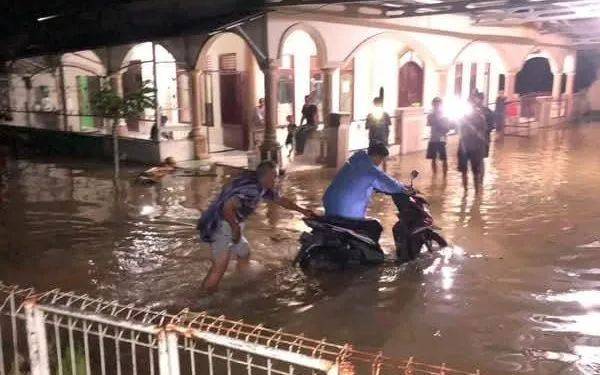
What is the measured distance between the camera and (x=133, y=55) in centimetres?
1969

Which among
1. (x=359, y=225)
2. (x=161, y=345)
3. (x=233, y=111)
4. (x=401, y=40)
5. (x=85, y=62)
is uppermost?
(x=401, y=40)

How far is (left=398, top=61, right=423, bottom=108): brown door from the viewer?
68.5 ft

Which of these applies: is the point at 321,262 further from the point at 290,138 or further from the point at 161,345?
the point at 290,138

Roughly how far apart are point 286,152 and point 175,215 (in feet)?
19.8

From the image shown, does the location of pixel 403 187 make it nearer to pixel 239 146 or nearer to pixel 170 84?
pixel 239 146

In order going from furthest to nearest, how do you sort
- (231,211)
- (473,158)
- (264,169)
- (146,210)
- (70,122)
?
(70,122) → (473,158) → (146,210) → (264,169) → (231,211)

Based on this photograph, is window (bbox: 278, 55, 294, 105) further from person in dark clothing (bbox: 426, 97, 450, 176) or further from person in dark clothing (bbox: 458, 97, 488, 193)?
person in dark clothing (bbox: 458, 97, 488, 193)

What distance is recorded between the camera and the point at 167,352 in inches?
117

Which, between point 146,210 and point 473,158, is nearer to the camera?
point 146,210

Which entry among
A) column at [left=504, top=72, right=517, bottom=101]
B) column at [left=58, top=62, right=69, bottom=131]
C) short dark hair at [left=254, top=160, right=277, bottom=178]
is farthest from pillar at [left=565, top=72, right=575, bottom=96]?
short dark hair at [left=254, top=160, right=277, bottom=178]

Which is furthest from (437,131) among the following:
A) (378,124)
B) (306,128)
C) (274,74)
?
(274,74)

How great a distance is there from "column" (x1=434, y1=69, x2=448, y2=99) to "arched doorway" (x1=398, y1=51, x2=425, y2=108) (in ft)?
6.36

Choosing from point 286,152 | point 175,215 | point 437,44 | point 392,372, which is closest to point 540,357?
point 392,372

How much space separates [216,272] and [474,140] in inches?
250
